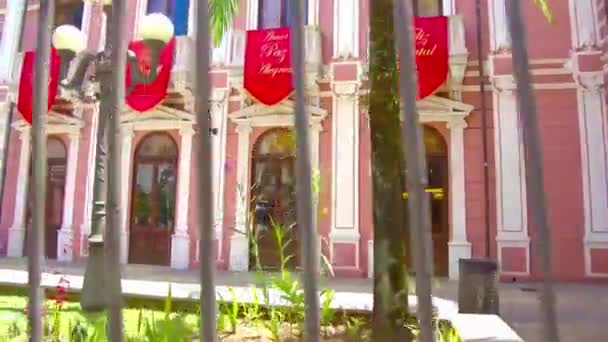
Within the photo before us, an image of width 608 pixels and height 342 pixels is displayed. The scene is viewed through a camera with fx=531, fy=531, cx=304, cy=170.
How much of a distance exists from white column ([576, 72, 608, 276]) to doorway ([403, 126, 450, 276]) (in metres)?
2.93

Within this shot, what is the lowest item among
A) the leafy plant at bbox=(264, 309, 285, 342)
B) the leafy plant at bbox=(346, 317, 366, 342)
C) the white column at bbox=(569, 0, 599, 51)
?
the leafy plant at bbox=(346, 317, 366, 342)

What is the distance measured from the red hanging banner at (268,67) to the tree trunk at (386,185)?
282 inches

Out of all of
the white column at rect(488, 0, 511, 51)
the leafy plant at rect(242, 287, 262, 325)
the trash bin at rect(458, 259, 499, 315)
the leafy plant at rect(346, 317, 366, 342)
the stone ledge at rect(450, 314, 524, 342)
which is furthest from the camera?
the white column at rect(488, 0, 511, 51)

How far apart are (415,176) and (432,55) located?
37.0ft

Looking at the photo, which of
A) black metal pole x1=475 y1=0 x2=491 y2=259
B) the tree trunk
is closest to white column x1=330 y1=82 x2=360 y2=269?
black metal pole x1=475 y1=0 x2=491 y2=259

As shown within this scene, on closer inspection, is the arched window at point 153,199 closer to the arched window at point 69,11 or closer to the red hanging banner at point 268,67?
the red hanging banner at point 268,67

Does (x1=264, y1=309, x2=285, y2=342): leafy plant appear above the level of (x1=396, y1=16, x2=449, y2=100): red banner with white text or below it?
below

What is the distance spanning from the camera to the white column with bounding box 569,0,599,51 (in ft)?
39.3

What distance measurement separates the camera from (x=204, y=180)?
58.5 inches

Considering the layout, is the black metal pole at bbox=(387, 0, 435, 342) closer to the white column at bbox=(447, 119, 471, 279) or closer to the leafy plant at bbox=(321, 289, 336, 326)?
the leafy plant at bbox=(321, 289, 336, 326)

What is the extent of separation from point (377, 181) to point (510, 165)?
8.00 meters

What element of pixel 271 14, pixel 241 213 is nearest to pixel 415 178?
pixel 241 213

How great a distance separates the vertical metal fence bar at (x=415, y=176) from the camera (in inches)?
54.2

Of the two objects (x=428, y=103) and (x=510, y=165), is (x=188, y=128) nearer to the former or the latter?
(x=428, y=103)
